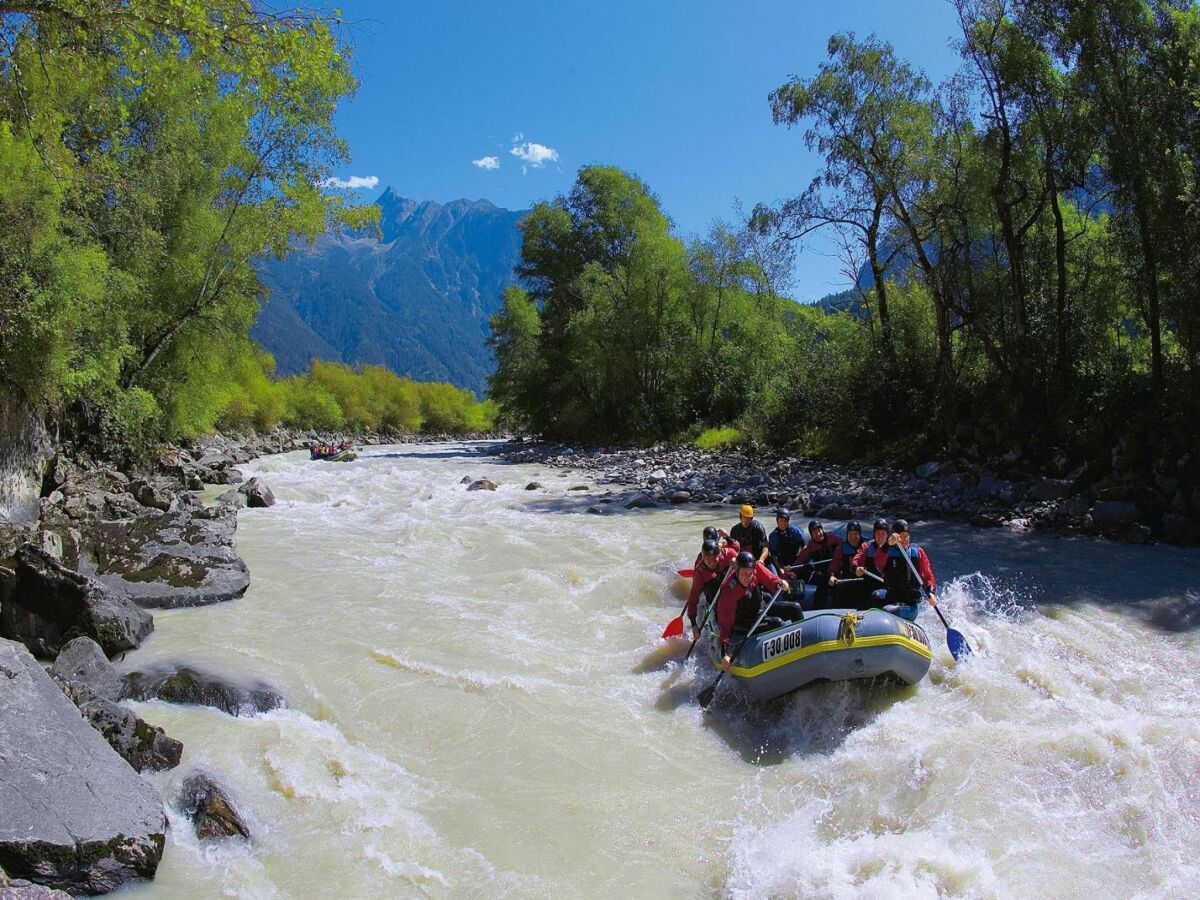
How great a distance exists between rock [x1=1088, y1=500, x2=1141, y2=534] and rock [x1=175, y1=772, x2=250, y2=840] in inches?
450

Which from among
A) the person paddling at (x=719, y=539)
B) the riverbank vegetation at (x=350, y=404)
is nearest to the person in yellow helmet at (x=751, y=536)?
the person paddling at (x=719, y=539)

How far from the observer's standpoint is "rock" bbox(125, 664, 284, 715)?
5.10 meters

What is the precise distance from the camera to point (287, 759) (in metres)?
4.50

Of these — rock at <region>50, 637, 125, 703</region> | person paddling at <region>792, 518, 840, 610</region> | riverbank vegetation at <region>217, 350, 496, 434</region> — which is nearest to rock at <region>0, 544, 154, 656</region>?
rock at <region>50, 637, 125, 703</region>

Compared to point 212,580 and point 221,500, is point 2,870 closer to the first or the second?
point 212,580

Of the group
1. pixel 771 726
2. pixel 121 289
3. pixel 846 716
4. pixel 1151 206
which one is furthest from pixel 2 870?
pixel 1151 206

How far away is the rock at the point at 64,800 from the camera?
3.01 metres

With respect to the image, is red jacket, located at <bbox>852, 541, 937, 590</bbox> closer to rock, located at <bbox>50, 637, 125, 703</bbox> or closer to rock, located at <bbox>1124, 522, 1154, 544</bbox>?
rock, located at <bbox>1124, 522, 1154, 544</bbox>

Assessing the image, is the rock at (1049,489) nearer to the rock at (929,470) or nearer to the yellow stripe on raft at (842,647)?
the rock at (929,470)

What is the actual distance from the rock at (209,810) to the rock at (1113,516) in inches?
450

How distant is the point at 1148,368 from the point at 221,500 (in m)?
17.4

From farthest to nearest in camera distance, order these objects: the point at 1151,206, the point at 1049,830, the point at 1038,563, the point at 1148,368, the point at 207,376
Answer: the point at 207,376, the point at 1148,368, the point at 1151,206, the point at 1038,563, the point at 1049,830

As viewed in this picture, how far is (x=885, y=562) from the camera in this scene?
22.8 feet

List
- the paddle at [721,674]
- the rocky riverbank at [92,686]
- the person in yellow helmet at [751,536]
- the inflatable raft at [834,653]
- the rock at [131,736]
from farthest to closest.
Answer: the person in yellow helmet at [751,536] → the paddle at [721,674] → the inflatable raft at [834,653] → the rock at [131,736] → the rocky riverbank at [92,686]
